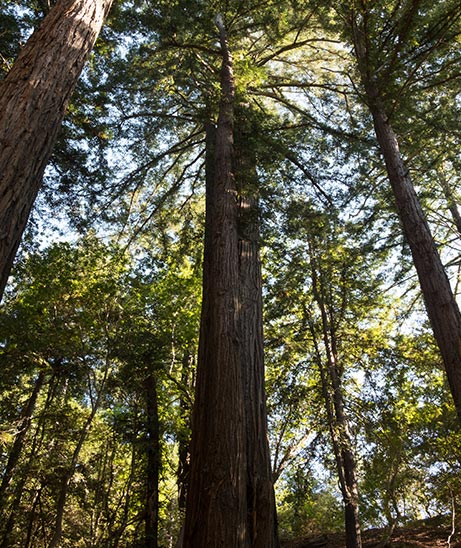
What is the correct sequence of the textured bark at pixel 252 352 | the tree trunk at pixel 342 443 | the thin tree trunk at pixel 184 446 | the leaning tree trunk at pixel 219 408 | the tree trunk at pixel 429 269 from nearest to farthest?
the leaning tree trunk at pixel 219 408
the textured bark at pixel 252 352
the tree trunk at pixel 429 269
the tree trunk at pixel 342 443
the thin tree trunk at pixel 184 446

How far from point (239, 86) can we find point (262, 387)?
210 inches

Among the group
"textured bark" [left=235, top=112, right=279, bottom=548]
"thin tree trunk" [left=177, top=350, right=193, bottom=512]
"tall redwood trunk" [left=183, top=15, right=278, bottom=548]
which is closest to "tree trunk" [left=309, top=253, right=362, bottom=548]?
"thin tree trunk" [left=177, top=350, right=193, bottom=512]

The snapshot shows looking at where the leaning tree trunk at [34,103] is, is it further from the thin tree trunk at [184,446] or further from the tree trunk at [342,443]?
the tree trunk at [342,443]

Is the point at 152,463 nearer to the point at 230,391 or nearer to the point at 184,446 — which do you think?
the point at 184,446

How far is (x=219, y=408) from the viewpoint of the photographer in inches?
154

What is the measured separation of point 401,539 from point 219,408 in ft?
22.9

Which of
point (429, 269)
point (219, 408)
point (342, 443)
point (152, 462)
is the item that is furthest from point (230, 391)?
point (152, 462)

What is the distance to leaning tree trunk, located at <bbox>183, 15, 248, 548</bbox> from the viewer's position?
3.36m

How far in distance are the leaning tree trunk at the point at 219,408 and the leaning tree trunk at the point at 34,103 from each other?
2387 millimetres

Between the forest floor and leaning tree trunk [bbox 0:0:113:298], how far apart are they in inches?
312

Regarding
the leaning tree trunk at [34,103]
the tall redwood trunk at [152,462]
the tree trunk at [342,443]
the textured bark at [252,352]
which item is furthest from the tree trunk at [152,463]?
the leaning tree trunk at [34,103]

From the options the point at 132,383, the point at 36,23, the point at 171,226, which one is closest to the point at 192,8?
the point at 36,23

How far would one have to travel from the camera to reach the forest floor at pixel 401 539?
302 inches

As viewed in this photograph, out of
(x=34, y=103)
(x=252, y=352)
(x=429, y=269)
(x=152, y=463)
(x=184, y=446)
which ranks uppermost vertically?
(x=429, y=269)
